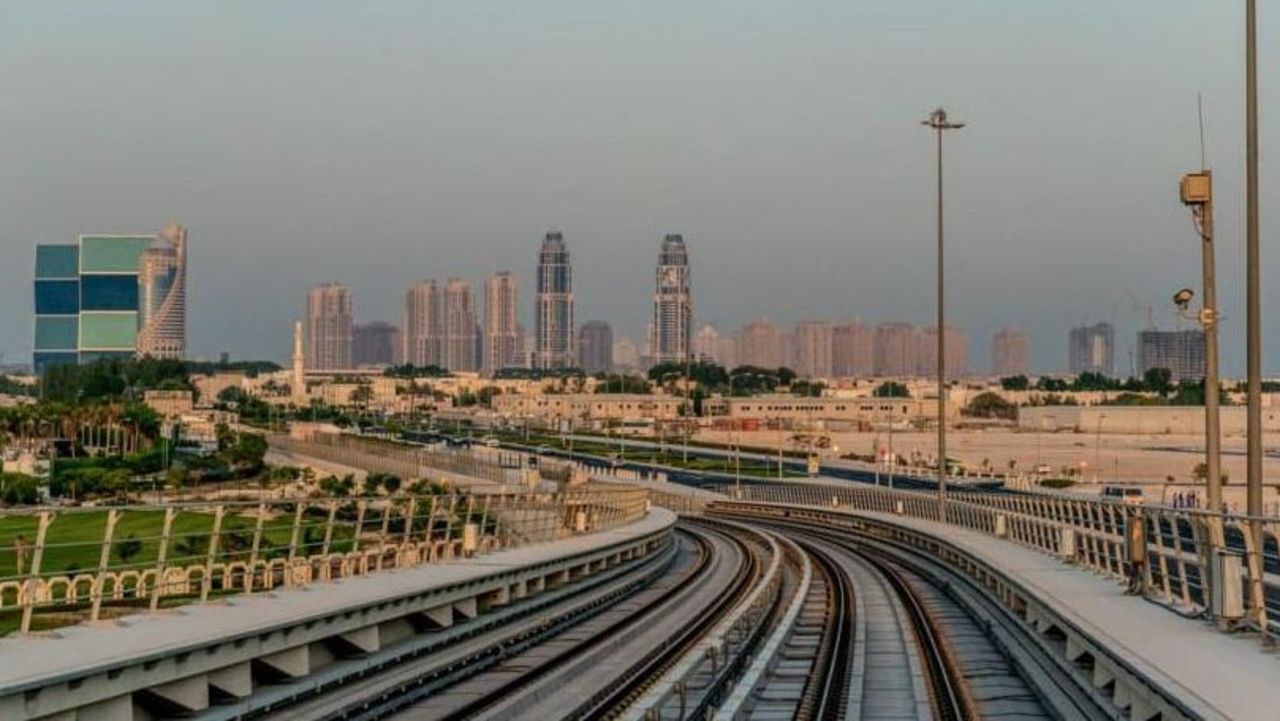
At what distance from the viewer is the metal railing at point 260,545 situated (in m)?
16.6

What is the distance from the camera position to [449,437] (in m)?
196

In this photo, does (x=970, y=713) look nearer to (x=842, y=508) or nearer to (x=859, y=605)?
(x=859, y=605)

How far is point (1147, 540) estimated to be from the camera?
71.8 ft

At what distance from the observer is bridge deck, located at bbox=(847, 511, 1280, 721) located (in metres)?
12.9

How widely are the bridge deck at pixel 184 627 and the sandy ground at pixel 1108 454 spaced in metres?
78.1

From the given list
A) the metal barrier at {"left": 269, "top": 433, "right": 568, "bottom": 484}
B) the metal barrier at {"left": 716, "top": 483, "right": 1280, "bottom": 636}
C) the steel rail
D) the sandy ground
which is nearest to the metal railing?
the steel rail

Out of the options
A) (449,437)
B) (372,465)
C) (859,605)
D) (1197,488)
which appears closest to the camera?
(859,605)

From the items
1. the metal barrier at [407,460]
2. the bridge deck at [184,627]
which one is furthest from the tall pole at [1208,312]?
the metal barrier at [407,460]

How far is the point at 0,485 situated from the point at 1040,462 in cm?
8273

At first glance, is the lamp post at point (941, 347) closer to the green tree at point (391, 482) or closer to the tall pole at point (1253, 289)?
the tall pole at point (1253, 289)

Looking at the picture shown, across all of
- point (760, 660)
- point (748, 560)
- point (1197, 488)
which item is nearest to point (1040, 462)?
point (1197, 488)

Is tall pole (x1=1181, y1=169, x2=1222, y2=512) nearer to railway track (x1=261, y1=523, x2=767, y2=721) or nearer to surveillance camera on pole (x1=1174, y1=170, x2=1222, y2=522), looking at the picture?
surveillance camera on pole (x1=1174, y1=170, x2=1222, y2=522)

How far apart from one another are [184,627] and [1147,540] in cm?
1096

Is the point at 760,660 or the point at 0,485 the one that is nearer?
the point at 760,660
